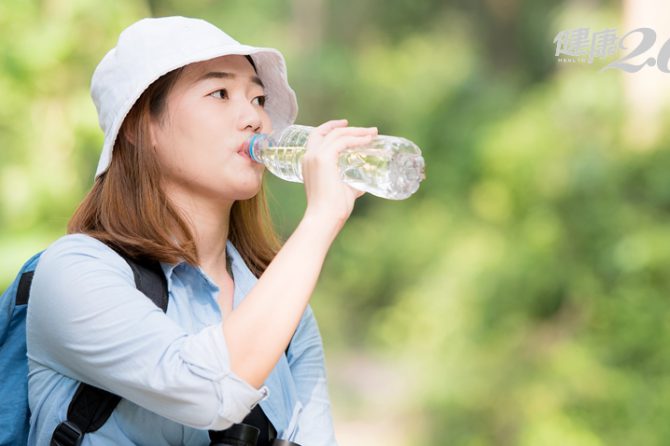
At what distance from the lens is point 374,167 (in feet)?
4.41

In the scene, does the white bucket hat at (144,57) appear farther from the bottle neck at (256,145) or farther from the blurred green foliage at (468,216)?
the blurred green foliage at (468,216)

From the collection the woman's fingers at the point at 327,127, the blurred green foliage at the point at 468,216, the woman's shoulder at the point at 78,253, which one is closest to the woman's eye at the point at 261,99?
the woman's fingers at the point at 327,127

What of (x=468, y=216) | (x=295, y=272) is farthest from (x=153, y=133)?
(x=468, y=216)

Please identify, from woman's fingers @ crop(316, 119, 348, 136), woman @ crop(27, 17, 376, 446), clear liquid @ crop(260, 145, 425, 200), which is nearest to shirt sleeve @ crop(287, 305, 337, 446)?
woman @ crop(27, 17, 376, 446)

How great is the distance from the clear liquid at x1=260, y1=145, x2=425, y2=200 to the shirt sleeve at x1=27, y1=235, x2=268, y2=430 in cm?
31

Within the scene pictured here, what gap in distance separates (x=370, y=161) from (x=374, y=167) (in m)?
0.01

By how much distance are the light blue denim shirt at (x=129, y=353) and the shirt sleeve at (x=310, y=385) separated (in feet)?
0.18

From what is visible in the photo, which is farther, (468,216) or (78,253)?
(468,216)

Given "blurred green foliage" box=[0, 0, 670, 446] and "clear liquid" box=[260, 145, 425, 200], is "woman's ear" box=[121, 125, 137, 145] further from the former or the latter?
"blurred green foliage" box=[0, 0, 670, 446]

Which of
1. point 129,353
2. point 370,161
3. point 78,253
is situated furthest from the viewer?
point 370,161

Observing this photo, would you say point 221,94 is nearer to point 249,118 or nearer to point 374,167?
point 249,118

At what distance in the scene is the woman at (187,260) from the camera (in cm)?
110

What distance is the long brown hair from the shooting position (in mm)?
1326

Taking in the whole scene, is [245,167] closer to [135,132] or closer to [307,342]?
[135,132]
